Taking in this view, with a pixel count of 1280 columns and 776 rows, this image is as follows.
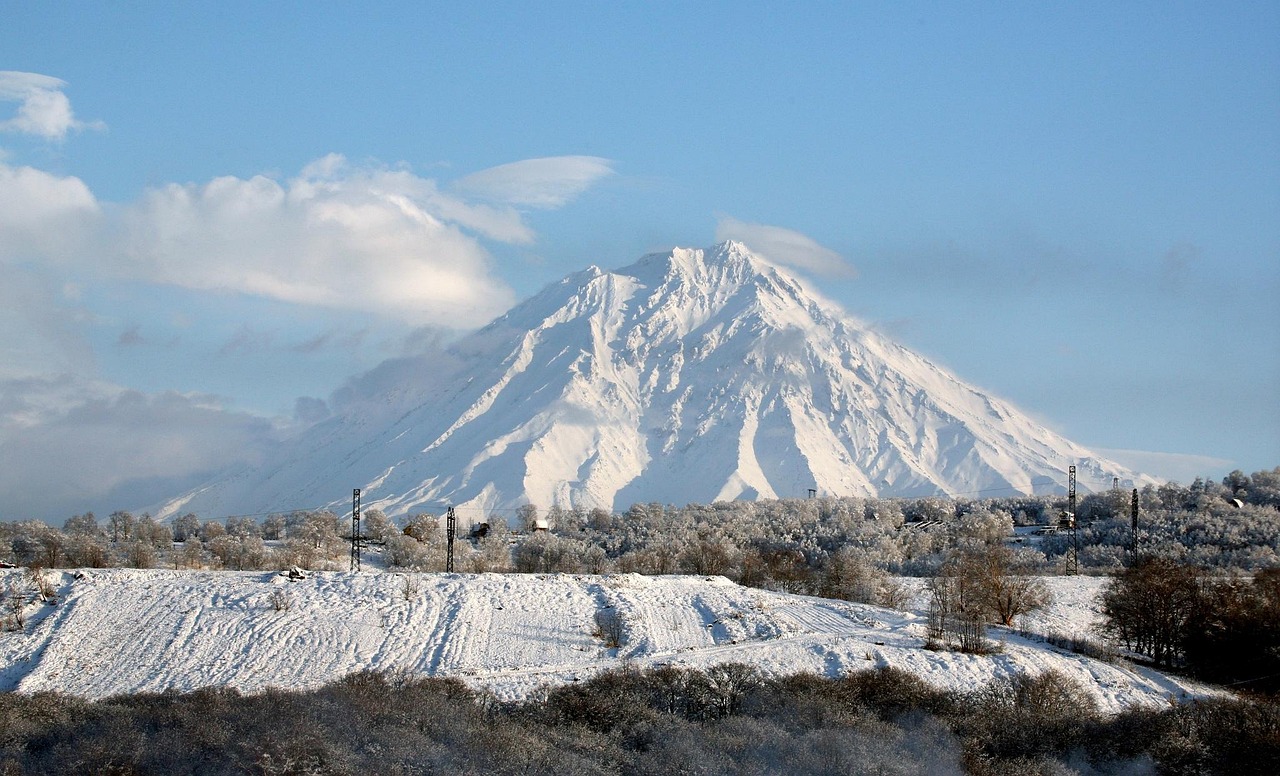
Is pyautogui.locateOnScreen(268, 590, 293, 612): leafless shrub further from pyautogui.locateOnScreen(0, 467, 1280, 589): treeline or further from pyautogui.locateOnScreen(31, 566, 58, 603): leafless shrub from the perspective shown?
pyautogui.locateOnScreen(0, 467, 1280, 589): treeline

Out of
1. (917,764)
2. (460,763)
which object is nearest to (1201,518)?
(917,764)

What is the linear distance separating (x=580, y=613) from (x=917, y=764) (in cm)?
2363

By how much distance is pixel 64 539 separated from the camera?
8188 centimetres

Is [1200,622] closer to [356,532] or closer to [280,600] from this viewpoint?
[280,600]

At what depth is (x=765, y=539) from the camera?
10600cm

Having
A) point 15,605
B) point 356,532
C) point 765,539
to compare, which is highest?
point 356,532

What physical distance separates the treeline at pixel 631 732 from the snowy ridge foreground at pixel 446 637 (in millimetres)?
4577

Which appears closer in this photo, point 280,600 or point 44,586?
point 44,586

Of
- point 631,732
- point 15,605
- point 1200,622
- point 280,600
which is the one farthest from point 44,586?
point 1200,622

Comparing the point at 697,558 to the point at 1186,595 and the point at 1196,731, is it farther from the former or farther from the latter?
the point at 1196,731

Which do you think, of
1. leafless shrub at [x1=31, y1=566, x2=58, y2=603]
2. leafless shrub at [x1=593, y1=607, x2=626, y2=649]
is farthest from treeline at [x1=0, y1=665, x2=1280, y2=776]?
leafless shrub at [x1=31, y1=566, x2=58, y2=603]

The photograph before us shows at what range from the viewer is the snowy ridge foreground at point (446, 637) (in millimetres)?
39156

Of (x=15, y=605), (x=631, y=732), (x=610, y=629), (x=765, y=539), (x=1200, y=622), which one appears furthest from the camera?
(x=765, y=539)

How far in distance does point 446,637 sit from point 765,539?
65.4 meters
